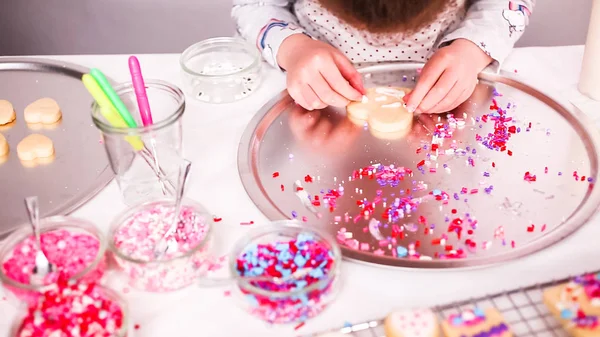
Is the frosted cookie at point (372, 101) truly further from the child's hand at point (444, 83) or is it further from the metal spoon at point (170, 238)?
the metal spoon at point (170, 238)

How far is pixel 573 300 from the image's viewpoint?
2.09 feet

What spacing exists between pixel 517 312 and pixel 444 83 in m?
0.45

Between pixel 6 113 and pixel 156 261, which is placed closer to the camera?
pixel 156 261

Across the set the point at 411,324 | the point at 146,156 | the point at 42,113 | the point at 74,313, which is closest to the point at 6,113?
the point at 42,113

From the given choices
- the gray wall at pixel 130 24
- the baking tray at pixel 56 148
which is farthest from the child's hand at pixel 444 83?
the gray wall at pixel 130 24

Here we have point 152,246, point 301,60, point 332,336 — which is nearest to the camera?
point 332,336

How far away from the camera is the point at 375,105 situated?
1.02 meters

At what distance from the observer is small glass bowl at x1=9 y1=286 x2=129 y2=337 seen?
621mm

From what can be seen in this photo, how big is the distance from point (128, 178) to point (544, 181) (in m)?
0.59

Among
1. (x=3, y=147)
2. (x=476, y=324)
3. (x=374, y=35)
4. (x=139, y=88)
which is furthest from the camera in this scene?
(x=374, y=35)

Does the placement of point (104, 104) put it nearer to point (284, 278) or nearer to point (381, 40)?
point (284, 278)

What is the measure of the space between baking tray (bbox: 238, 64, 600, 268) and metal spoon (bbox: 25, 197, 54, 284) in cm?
28

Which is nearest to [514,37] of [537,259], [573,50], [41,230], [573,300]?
[573,50]

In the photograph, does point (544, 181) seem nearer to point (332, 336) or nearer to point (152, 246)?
point (332, 336)
